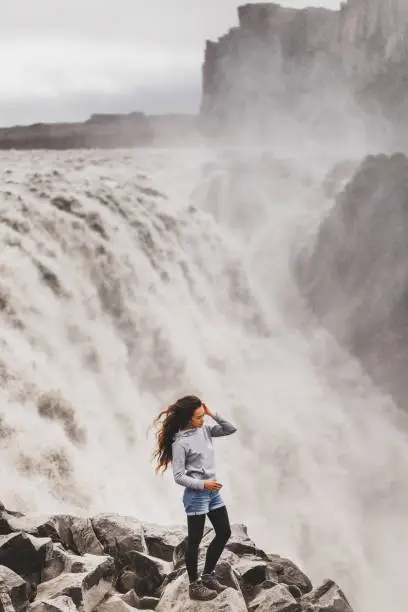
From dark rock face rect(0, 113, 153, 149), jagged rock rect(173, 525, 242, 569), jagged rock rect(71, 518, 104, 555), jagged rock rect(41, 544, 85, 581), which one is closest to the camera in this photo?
jagged rock rect(41, 544, 85, 581)

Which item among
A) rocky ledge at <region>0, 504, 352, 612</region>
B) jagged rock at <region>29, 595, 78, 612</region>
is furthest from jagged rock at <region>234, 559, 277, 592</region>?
jagged rock at <region>29, 595, 78, 612</region>

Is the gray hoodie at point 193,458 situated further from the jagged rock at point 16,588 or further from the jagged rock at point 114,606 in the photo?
the jagged rock at point 16,588

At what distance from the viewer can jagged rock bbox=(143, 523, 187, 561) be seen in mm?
6422

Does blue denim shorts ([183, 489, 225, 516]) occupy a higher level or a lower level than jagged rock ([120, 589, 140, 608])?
higher

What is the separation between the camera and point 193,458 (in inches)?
187

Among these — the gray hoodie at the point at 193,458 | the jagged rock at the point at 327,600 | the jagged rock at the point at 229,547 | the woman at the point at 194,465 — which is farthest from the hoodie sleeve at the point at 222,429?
the jagged rock at the point at 327,600

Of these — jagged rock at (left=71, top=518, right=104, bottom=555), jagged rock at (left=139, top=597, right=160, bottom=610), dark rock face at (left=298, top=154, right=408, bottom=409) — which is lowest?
jagged rock at (left=139, top=597, right=160, bottom=610)

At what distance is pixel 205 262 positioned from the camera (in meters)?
18.6

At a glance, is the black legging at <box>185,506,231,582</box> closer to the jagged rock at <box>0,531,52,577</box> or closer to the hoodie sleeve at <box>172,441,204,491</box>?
the hoodie sleeve at <box>172,441,204,491</box>

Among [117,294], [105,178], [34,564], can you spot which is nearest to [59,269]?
[117,294]

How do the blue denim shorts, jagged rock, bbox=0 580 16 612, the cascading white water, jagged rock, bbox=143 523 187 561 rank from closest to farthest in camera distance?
the blue denim shorts → jagged rock, bbox=0 580 16 612 → jagged rock, bbox=143 523 187 561 → the cascading white water

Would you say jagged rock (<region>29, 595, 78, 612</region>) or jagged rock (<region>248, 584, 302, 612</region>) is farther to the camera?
jagged rock (<region>248, 584, 302, 612</region>)

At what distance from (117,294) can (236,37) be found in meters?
49.6

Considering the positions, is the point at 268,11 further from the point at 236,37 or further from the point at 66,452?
the point at 66,452
